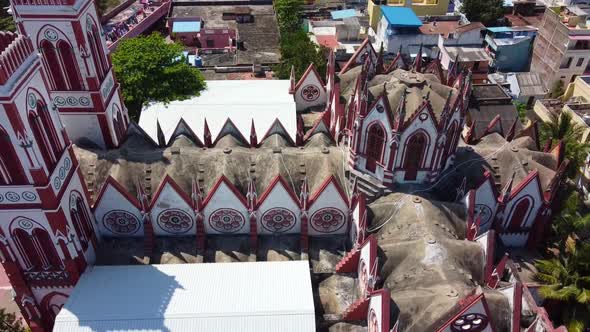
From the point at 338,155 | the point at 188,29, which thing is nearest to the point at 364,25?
the point at 188,29

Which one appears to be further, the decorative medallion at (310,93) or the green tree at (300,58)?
the green tree at (300,58)

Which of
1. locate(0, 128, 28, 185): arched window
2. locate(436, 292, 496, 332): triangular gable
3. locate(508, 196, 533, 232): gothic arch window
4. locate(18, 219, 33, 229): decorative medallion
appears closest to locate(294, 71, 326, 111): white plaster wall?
locate(508, 196, 533, 232): gothic arch window

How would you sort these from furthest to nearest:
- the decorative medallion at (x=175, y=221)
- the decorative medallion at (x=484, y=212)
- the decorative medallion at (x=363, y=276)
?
the decorative medallion at (x=484, y=212)
the decorative medallion at (x=175, y=221)
the decorative medallion at (x=363, y=276)

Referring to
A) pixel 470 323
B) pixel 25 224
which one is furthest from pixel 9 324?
pixel 470 323

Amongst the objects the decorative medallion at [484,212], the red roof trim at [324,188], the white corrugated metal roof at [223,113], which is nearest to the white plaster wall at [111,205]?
the white corrugated metal roof at [223,113]

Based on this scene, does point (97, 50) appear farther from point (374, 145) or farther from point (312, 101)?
point (312, 101)

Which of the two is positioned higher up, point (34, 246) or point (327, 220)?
point (34, 246)

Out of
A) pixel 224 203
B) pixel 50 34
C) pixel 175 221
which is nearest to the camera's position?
pixel 50 34

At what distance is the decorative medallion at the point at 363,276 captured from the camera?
2695 cm

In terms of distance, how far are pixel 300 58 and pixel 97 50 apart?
24.0 meters

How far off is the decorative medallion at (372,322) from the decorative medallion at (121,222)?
15862 mm

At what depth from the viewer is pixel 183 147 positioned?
33.1m

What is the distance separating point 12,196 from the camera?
78.1 ft

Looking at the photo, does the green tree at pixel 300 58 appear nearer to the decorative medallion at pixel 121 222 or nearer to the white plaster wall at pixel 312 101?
the white plaster wall at pixel 312 101
